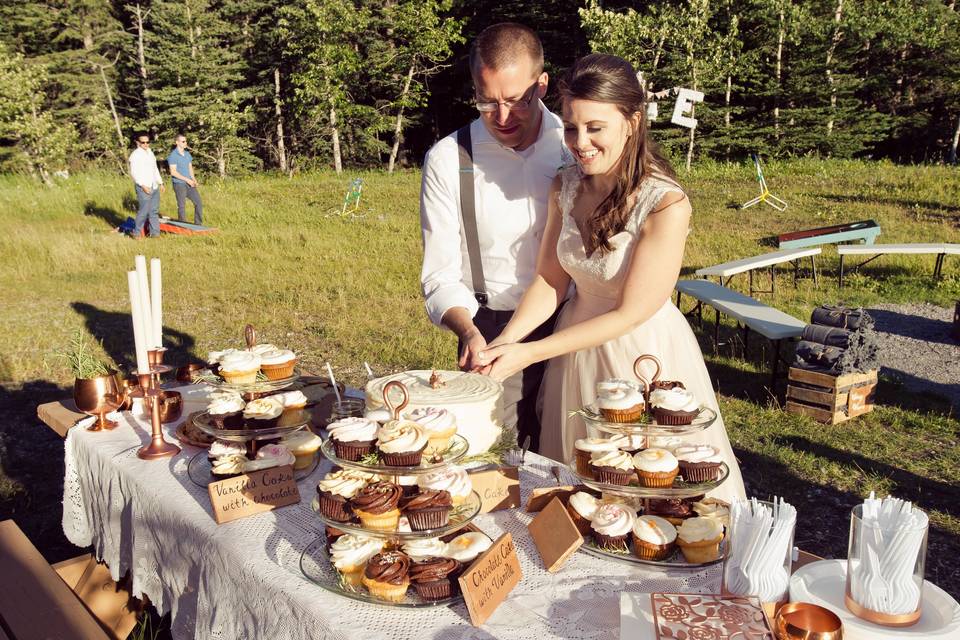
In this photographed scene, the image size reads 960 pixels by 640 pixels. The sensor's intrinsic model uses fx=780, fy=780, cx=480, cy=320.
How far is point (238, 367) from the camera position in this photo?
2.41 meters

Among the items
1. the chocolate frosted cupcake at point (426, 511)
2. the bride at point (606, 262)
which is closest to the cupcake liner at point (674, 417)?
the bride at point (606, 262)

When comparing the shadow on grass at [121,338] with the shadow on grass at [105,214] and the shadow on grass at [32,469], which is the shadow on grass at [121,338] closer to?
the shadow on grass at [32,469]

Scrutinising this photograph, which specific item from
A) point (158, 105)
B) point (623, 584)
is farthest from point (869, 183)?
point (158, 105)

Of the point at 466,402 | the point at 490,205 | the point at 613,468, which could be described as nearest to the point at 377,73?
the point at 490,205

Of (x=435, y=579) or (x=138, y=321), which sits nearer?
(x=435, y=579)

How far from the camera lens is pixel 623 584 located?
5.57 ft

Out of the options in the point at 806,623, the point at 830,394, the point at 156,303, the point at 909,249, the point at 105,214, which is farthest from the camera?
the point at 105,214

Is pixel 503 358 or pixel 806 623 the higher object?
pixel 503 358

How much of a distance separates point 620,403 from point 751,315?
5.03m

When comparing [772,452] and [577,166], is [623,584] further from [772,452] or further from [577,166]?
[772,452]

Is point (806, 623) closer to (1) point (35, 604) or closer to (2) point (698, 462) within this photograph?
(2) point (698, 462)

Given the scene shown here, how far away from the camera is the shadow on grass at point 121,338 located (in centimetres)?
757

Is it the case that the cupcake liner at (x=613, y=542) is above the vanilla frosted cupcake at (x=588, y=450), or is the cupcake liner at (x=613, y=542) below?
below

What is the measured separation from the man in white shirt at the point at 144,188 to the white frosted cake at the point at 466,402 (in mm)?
13332
